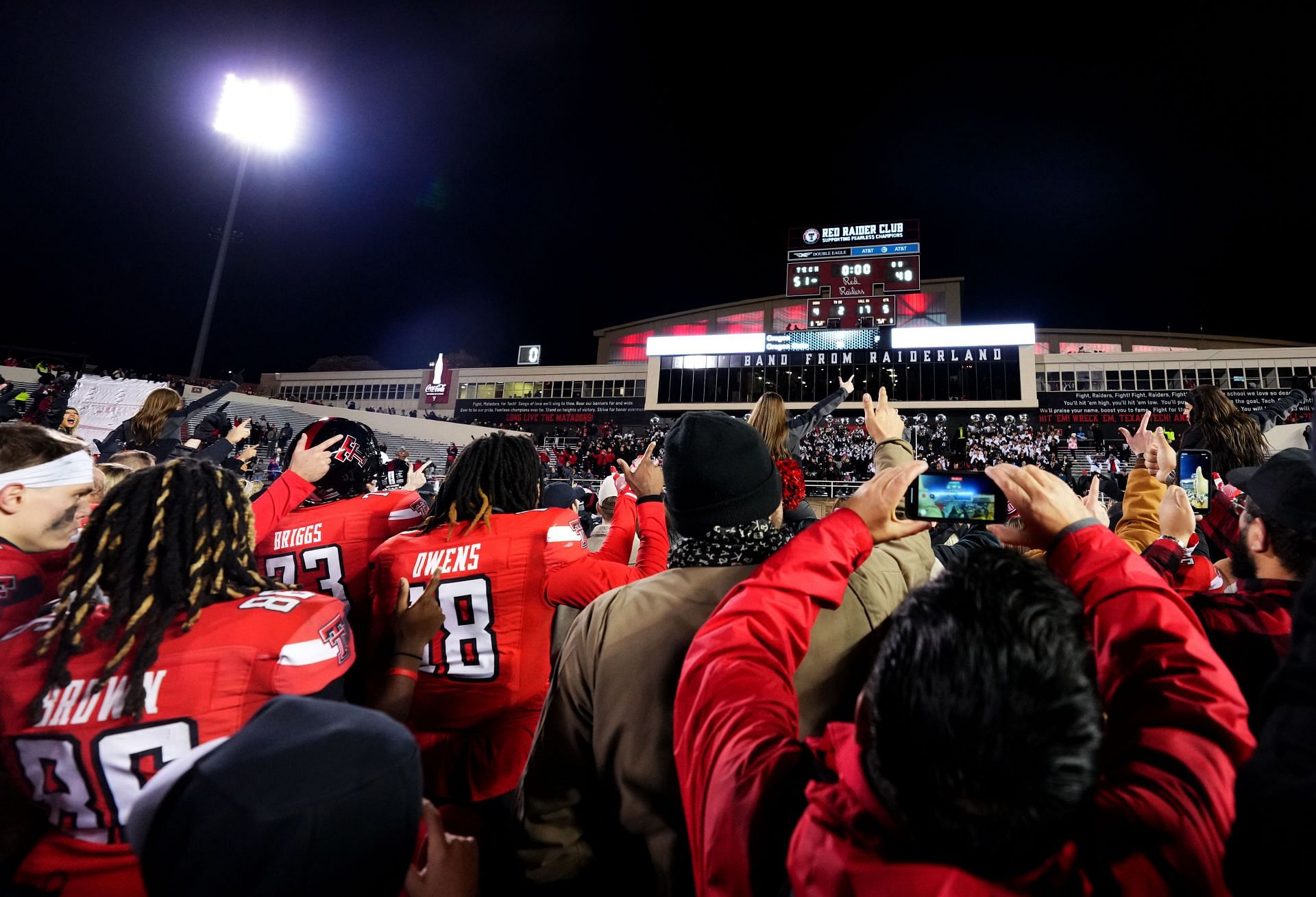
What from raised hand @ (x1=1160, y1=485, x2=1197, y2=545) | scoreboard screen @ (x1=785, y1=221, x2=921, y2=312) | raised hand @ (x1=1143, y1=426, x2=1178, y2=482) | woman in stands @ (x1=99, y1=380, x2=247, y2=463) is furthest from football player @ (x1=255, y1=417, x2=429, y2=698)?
scoreboard screen @ (x1=785, y1=221, x2=921, y2=312)

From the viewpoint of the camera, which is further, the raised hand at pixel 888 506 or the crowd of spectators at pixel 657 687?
the raised hand at pixel 888 506

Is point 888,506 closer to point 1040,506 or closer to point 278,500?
point 1040,506

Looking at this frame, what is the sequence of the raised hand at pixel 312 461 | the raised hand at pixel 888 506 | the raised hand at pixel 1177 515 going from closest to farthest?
the raised hand at pixel 888 506 → the raised hand at pixel 1177 515 → the raised hand at pixel 312 461

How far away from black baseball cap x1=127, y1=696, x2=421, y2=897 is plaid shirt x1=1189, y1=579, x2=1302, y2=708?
2182 mm

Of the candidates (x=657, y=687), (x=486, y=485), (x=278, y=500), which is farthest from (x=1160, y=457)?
(x=278, y=500)

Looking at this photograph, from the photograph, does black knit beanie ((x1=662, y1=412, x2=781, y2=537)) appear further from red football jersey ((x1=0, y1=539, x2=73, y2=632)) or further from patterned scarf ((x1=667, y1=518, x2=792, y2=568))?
red football jersey ((x1=0, y1=539, x2=73, y2=632))

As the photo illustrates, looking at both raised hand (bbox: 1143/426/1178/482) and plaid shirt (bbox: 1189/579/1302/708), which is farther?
raised hand (bbox: 1143/426/1178/482)

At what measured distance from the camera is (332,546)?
2.85 metres

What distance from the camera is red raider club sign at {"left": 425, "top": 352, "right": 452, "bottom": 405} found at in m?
45.6

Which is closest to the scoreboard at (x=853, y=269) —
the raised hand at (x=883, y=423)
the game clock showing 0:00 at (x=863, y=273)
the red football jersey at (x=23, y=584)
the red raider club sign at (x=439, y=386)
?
the game clock showing 0:00 at (x=863, y=273)

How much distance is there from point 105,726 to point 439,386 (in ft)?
155

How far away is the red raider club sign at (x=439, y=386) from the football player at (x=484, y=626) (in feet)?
151

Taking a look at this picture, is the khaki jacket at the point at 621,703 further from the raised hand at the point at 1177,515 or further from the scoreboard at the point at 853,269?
the scoreboard at the point at 853,269

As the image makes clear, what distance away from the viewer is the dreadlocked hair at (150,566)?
141 centimetres
